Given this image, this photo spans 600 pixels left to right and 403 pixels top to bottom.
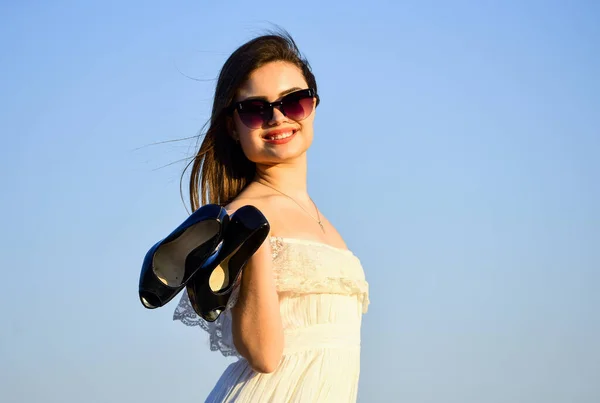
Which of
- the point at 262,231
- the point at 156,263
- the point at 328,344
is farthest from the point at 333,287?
the point at 156,263

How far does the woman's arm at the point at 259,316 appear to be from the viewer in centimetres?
398

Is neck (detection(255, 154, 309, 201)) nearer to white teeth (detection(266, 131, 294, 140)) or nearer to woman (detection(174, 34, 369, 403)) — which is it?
woman (detection(174, 34, 369, 403))

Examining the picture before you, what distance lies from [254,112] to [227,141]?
343 millimetres

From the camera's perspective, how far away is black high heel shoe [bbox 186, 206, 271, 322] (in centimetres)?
375

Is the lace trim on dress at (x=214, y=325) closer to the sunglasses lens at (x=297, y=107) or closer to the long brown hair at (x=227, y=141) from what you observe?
the long brown hair at (x=227, y=141)

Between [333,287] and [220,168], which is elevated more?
[220,168]

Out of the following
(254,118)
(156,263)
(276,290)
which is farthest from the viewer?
(254,118)

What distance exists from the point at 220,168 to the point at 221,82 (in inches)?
17.9

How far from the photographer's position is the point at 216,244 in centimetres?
371

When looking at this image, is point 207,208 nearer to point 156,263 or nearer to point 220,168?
point 156,263

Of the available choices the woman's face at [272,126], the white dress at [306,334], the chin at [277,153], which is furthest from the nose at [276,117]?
the white dress at [306,334]

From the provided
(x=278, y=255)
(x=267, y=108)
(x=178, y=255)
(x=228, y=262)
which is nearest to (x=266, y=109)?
(x=267, y=108)

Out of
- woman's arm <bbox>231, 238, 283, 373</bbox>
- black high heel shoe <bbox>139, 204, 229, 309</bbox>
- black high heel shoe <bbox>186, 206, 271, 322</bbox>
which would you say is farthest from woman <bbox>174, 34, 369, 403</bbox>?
black high heel shoe <bbox>139, 204, 229, 309</bbox>

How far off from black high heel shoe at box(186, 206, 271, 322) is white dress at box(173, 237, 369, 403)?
47 centimetres
